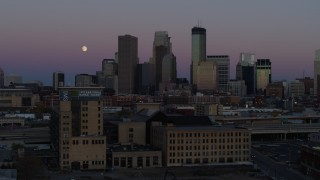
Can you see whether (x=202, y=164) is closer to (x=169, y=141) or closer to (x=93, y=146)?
(x=169, y=141)

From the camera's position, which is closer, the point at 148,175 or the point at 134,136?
the point at 148,175

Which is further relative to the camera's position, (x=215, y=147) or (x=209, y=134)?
(x=215, y=147)

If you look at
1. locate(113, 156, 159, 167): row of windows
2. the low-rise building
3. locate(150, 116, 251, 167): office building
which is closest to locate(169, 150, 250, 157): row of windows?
locate(150, 116, 251, 167): office building

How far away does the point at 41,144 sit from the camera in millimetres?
97875

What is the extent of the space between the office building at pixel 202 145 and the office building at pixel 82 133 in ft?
27.9

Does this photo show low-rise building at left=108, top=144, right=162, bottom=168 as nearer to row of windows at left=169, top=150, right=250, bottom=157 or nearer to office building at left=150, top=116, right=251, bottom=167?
office building at left=150, top=116, right=251, bottom=167

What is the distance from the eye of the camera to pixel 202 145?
257ft

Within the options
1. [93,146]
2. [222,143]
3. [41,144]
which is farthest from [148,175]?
[41,144]

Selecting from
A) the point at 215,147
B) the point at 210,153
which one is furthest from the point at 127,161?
the point at 215,147

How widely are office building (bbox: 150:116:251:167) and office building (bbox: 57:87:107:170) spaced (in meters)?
8.52

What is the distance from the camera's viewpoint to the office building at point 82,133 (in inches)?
2881

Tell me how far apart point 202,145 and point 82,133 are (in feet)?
51.7

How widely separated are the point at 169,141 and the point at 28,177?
21.7 m

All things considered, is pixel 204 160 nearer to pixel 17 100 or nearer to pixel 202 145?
pixel 202 145
